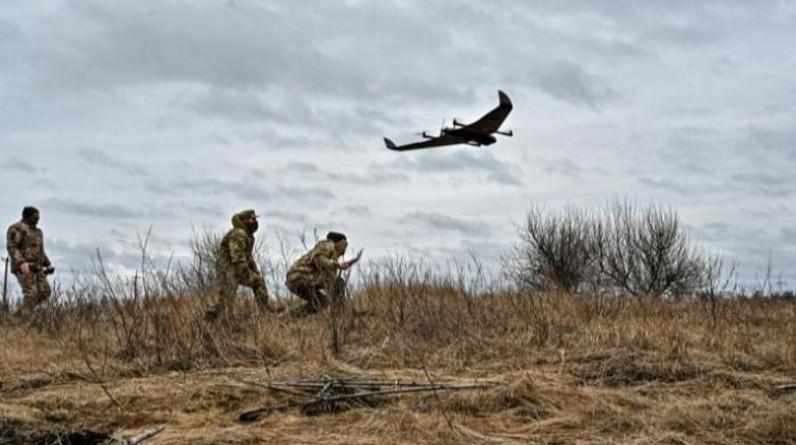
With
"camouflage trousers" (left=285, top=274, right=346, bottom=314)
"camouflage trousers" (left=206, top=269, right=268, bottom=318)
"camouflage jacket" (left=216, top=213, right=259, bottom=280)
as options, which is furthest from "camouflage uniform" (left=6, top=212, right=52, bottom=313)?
"camouflage trousers" (left=285, top=274, right=346, bottom=314)

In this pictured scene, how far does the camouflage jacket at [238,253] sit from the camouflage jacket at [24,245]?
129 inches

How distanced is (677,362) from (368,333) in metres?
3.36

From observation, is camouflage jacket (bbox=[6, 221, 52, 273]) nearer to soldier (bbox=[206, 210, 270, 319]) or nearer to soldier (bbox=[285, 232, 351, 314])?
soldier (bbox=[206, 210, 270, 319])

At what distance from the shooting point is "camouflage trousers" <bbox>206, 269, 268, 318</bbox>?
395 inches

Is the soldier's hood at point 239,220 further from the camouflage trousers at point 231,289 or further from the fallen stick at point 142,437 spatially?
the fallen stick at point 142,437

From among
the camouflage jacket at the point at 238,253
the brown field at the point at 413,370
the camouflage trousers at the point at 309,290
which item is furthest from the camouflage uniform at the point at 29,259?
the camouflage trousers at the point at 309,290

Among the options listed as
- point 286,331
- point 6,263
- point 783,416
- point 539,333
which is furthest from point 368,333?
point 6,263

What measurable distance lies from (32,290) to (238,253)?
354 centimetres

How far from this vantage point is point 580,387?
7.04 metres

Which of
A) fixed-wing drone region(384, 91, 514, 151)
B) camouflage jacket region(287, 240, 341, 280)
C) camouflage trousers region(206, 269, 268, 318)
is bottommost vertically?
camouflage trousers region(206, 269, 268, 318)

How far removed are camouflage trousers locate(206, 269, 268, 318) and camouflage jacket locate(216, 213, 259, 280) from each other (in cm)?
8

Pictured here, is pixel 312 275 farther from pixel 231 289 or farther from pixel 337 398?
pixel 337 398

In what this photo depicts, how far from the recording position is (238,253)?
10.6m

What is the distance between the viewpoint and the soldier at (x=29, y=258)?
39.8 ft
